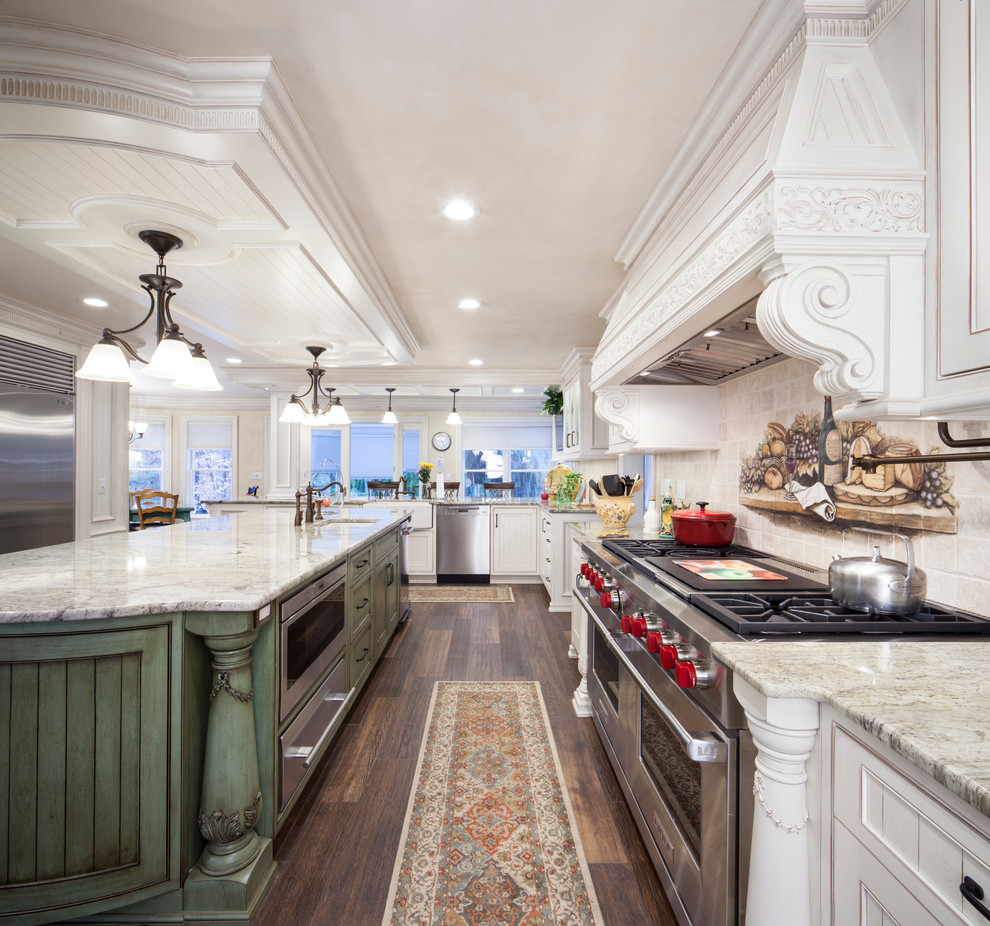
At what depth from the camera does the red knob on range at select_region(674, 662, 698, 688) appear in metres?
1.19

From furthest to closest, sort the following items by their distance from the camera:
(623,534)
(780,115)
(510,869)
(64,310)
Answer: (64,310), (623,534), (510,869), (780,115)

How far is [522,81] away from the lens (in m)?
1.56

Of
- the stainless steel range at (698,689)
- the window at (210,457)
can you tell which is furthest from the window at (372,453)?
the stainless steel range at (698,689)

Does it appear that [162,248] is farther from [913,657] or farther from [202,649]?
[913,657]

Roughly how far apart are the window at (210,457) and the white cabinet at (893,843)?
31.1 feet

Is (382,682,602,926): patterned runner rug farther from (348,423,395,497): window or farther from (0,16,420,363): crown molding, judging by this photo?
(348,423,395,497): window

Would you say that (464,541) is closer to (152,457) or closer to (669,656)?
(669,656)

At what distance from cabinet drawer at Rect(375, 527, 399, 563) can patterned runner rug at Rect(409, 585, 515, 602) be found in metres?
1.51

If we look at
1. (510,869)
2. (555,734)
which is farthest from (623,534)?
(510,869)

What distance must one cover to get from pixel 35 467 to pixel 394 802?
3.75m

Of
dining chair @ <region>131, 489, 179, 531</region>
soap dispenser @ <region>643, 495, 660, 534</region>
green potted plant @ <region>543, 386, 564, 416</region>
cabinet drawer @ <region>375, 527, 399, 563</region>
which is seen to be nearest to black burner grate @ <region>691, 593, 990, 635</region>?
soap dispenser @ <region>643, 495, 660, 534</region>

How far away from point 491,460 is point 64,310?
587 cm

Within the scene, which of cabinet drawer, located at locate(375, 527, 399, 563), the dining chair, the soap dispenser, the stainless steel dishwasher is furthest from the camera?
the dining chair

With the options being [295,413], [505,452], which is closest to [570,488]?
[295,413]
